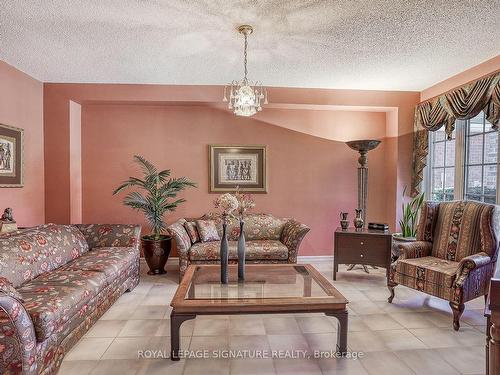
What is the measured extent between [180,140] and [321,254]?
2.86 meters

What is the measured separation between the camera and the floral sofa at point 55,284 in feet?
5.52

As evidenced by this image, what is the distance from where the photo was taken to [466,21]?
2.57 metres

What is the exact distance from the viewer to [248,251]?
3768 mm

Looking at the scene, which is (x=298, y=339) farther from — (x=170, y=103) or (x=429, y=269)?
(x=170, y=103)

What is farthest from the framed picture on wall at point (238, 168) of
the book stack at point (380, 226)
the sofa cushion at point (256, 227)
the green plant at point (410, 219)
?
the green plant at point (410, 219)

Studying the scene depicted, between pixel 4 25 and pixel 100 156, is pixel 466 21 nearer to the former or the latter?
pixel 4 25

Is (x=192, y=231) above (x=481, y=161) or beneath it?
beneath

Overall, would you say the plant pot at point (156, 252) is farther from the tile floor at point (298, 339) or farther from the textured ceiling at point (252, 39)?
the textured ceiling at point (252, 39)

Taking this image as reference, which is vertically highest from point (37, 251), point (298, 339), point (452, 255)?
point (37, 251)

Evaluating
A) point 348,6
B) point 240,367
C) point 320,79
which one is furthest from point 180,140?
point 240,367

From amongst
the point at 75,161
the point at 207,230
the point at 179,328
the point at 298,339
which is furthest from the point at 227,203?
the point at 75,161

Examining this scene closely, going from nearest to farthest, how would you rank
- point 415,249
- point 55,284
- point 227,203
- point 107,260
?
point 55,284 < point 227,203 < point 107,260 < point 415,249

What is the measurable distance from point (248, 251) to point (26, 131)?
321 centimetres

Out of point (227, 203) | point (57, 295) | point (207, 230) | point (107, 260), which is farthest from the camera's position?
point (207, 230)
